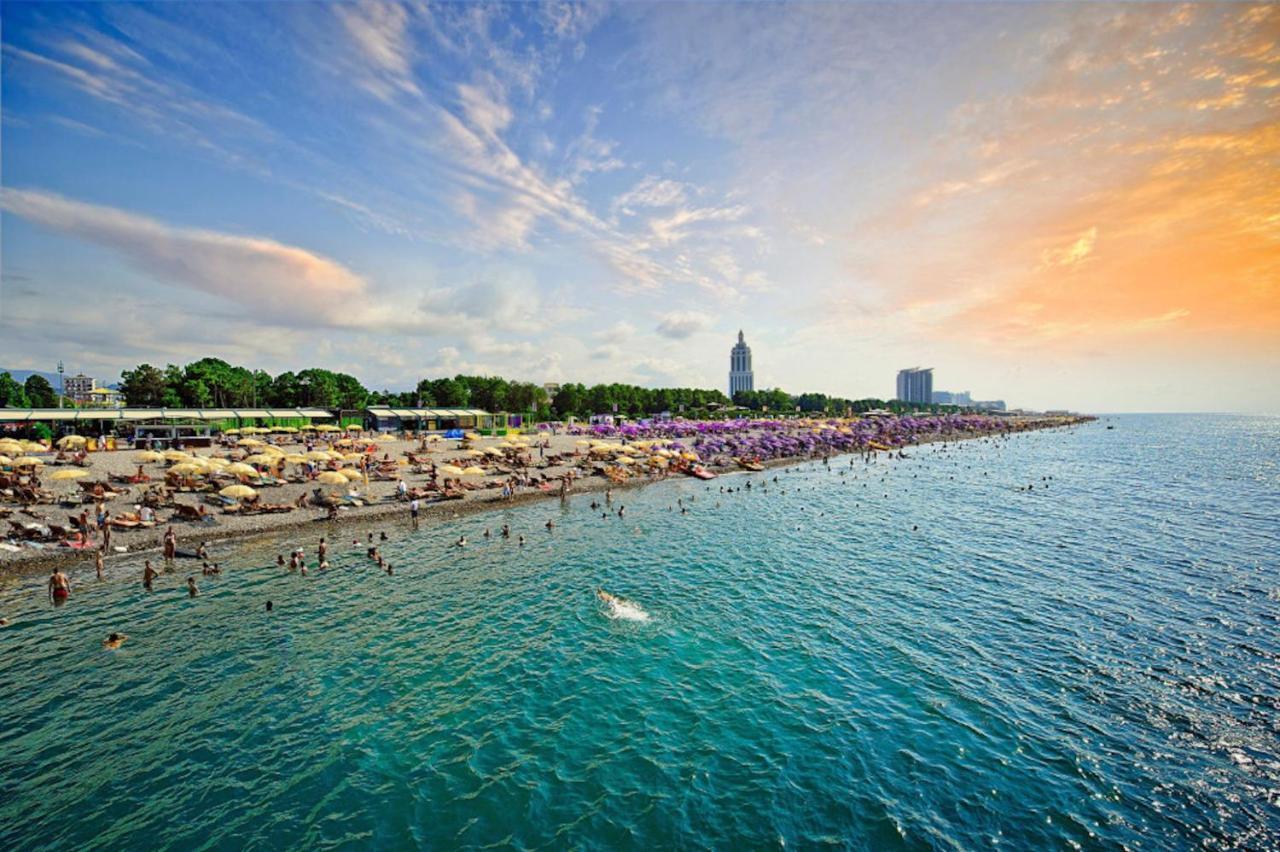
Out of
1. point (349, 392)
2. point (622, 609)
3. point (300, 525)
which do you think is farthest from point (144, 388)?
point (622, 609)

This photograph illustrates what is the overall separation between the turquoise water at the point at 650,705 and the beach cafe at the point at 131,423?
47.0 metres

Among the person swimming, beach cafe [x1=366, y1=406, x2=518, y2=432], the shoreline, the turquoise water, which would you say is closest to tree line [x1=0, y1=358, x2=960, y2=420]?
beach cafe [x1=366, y1=406, x2=518, y2=432]

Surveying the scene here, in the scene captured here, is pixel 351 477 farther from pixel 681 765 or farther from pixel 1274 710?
pixel 1274 710

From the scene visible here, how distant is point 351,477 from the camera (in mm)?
37594

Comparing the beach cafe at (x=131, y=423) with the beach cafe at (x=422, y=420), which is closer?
the beach cafe at (x=131, y=423)

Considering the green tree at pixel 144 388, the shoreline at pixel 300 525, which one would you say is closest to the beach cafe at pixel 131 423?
the green tree at pixel 144 388

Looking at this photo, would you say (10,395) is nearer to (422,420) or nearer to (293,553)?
(422,420)

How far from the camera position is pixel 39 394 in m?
85.3

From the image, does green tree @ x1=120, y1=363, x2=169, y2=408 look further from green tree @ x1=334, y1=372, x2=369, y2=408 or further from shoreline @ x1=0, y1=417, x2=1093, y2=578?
shoreline @ x1=0, y1=417, x2=1093, y2=578

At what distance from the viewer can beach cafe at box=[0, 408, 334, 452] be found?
196ft

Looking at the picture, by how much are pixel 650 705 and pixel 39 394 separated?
12271 cm

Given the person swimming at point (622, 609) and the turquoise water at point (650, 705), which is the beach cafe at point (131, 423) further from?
the person swimming at point (622, 609)

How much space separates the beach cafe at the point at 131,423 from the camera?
5975 cm

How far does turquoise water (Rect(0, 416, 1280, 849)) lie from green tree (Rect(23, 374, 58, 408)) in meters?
91.1
